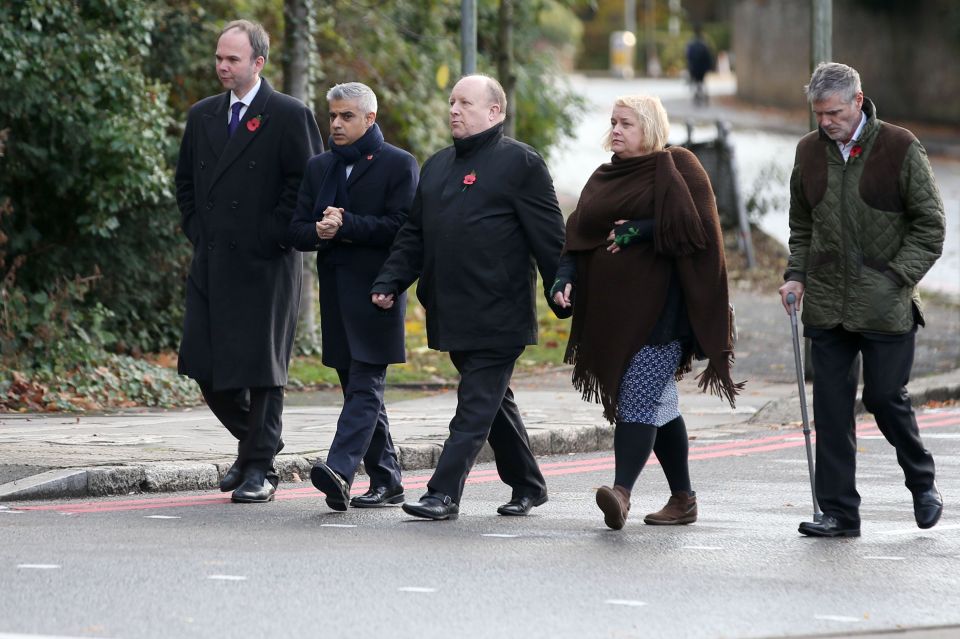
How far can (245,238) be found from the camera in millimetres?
8055

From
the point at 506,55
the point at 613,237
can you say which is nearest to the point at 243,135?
the point at 613,237

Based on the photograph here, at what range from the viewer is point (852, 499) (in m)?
7.37

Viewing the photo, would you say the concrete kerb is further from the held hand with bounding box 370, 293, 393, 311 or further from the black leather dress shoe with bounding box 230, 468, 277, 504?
the held hand with bounding box 370, 293, 393, 311

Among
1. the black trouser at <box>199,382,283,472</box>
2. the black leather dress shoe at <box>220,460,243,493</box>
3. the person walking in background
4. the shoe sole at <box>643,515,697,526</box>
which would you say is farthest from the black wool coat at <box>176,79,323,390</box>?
the person walking in background

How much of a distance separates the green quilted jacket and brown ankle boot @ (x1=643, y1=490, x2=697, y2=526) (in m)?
0.90

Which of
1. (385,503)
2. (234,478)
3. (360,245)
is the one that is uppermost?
(360,245)

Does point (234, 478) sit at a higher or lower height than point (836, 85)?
lower

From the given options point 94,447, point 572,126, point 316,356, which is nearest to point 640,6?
point 572,126

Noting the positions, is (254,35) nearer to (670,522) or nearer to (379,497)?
(379,497)

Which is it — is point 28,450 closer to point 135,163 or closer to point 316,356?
point 135,163

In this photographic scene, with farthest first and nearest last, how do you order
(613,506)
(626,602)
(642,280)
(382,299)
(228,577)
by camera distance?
(382,299)
(642,280)
(613,506)
(228,577)
(626,602)

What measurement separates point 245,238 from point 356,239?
539 mm

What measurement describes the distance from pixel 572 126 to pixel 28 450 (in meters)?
13.7

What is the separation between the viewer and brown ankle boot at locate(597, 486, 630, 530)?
24.0 ft
